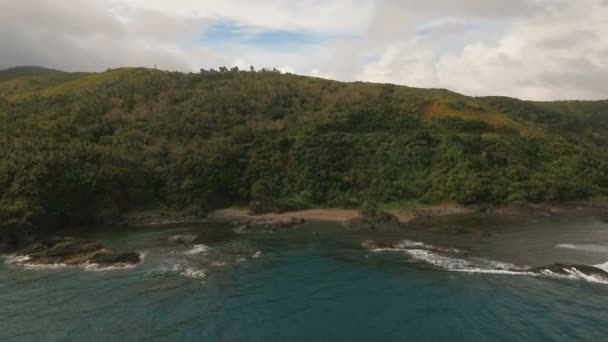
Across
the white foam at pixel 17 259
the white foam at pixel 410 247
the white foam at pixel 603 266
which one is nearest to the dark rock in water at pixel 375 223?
the white foam at pixel 410 247

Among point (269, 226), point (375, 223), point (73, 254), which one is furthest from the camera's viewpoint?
point (375, 223)

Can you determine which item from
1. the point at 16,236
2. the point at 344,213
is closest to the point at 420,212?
the point at 344,213

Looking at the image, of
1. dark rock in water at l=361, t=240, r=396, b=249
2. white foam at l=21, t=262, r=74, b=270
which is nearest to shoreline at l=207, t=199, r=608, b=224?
dark rock in water at l=361, t=240, r=396, b=249

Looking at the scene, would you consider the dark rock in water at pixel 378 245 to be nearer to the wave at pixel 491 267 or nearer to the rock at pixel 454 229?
the wave at pixel 491 267

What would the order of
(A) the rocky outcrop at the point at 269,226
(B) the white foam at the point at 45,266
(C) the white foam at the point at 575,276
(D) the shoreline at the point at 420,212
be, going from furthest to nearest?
(D) the shoreline at the point at 420,212 < (A) the rocky outcrop at the point at 269,226 < (B) the white foam at the point at 45,266 < (C) the white foam at the point at 575,276

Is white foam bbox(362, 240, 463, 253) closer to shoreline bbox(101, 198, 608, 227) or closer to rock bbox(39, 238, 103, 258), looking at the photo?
A: shoreline bbox(101, 198, 608, 227)

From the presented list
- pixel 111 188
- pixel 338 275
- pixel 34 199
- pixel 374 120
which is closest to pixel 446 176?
pixel 374 120

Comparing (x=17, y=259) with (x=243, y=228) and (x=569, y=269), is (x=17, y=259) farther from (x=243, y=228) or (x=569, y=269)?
(x=569, y=269)
